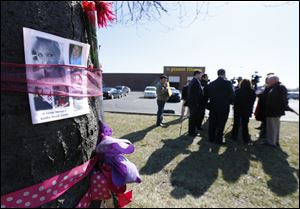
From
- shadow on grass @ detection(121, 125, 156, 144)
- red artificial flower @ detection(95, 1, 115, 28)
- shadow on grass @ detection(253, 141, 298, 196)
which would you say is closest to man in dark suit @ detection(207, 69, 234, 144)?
shadow on grass @ detection(253, 141, 298, 196)

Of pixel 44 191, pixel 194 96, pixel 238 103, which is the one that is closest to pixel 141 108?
pixel 194 96

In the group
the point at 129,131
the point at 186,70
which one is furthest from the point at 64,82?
the point at 186,70

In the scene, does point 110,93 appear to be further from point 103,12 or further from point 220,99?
point 103,12

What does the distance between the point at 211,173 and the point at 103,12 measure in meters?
3.14

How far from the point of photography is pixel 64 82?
89 centimetres

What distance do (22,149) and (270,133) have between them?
17.8ft

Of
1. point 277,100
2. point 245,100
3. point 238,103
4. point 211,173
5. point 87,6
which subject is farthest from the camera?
point 238,103

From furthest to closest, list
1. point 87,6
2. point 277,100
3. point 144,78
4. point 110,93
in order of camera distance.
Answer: point 144,78 < point 110,93 < point 277,100 < point 87,6

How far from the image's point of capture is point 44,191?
87cm

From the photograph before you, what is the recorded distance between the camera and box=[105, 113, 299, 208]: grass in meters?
2.86

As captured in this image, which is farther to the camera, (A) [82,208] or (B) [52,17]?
(A) [82,208]

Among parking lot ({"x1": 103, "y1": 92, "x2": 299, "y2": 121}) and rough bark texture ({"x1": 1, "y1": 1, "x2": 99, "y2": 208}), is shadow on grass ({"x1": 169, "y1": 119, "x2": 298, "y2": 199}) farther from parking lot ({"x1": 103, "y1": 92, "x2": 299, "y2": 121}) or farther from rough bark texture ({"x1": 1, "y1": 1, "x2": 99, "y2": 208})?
parking lot ({"x1": 103, "y1": 92, "x2": 299, "y2": 121})

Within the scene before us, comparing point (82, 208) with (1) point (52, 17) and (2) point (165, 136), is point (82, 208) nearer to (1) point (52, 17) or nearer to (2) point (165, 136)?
(1) point (52, 17)

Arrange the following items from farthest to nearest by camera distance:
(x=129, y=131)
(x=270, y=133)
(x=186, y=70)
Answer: (x=186, y=70) → (x=129, y=131) → (x=270, y=133)
